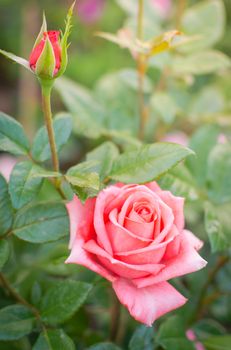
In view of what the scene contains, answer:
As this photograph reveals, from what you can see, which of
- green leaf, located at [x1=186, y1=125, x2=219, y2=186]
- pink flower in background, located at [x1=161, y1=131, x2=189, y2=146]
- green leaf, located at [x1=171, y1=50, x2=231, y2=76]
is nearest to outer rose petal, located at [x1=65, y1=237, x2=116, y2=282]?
green leaf, located at [x1=186, y1=125, x2=219, y2=186]

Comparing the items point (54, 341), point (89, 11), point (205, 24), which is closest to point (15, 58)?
point (54, 341)

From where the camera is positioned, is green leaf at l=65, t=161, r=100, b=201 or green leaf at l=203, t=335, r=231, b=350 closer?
green leaf at l=65, t=161, r=100, b=201

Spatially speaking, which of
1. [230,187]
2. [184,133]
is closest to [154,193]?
[230,187]

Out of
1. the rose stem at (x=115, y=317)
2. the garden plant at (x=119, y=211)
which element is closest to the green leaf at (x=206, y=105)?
the garden plant at (x=119, y=211)

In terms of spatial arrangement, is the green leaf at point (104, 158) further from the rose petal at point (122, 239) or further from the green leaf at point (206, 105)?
the green leaf at point (206, 105)

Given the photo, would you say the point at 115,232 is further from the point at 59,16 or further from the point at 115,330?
the point at 59,16

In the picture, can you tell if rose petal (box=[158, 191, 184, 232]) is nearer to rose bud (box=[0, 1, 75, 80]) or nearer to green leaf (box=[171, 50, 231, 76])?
rose bud (box=[0, 1, 75, 80])

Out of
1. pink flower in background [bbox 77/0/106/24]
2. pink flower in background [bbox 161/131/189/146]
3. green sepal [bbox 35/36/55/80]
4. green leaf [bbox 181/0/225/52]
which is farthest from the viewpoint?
pink flower in background [bbox 77/0/106/24]
